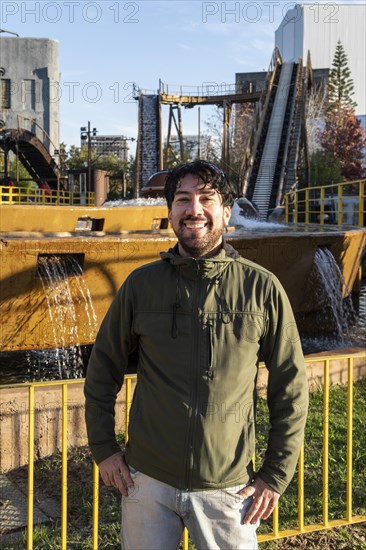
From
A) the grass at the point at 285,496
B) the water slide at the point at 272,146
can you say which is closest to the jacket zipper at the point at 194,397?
the grass at the point at 285,496

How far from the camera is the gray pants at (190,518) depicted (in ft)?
7.06

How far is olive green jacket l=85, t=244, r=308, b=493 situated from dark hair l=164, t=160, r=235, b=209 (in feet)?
0.65

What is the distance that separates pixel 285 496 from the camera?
13.2 feet

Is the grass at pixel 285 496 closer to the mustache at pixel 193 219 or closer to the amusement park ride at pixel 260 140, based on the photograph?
the mustache at pixel 193 219

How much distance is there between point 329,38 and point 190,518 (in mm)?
96713

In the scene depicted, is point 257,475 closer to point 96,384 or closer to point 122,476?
point 122,476

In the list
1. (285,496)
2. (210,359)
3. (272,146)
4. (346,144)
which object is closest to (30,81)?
(346,144)

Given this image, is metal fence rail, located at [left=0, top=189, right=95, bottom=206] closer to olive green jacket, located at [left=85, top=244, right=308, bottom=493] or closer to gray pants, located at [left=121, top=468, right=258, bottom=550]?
olive green jacket, located at [left=85, top=244, right=308, bottom=493]

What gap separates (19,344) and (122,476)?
4.60m

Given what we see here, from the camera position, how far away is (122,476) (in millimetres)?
2248

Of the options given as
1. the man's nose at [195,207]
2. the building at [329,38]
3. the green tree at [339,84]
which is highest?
the building at [329,38]

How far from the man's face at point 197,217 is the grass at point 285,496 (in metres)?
1.86

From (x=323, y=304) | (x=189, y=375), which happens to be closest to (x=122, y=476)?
(x=189, y=375)

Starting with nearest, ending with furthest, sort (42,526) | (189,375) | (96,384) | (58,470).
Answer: (189,375), (96,384), (42,526), (58,470)
